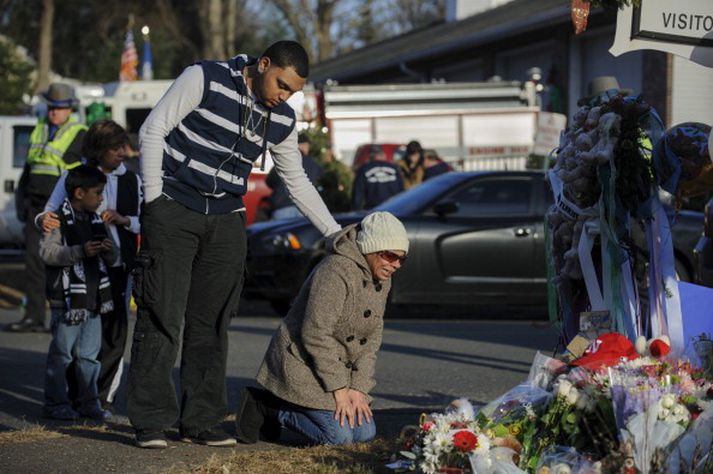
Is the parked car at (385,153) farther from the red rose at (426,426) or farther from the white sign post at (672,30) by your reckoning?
the red rose at (426,426)

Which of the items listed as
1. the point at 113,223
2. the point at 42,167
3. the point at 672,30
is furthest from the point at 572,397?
the point at 42,167

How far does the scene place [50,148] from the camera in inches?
473

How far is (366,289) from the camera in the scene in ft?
21.9

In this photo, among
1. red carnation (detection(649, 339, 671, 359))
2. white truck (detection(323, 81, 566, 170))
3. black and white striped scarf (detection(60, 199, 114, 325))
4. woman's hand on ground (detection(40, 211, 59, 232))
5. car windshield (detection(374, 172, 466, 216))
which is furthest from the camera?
white truck (detection(323, 81, 566, 170))

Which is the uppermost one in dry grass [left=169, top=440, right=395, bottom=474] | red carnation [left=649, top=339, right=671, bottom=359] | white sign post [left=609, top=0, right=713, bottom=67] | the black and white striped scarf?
white sign post [left=609, top=0, right=713, bottom=67]

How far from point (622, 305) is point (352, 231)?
1344 mm

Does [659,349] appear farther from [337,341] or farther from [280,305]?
[280,305]

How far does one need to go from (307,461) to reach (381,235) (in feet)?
3.51

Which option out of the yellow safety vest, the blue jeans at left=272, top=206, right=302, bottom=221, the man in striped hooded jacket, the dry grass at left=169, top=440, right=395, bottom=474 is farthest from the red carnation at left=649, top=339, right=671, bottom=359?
the blue jeans at left=272, top=206, right=302, bottom=221

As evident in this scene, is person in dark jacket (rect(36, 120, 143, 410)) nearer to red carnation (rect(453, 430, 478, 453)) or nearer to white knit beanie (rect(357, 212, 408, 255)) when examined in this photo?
white knit beanie (rect(357, 212, 408, 255))

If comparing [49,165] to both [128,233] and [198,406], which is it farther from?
[198,406]

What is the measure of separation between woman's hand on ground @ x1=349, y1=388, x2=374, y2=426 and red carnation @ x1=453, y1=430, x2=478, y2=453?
3.68 feet

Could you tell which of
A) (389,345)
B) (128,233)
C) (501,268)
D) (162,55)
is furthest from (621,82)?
(162,55)

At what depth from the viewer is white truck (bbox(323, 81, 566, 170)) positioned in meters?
25.5
